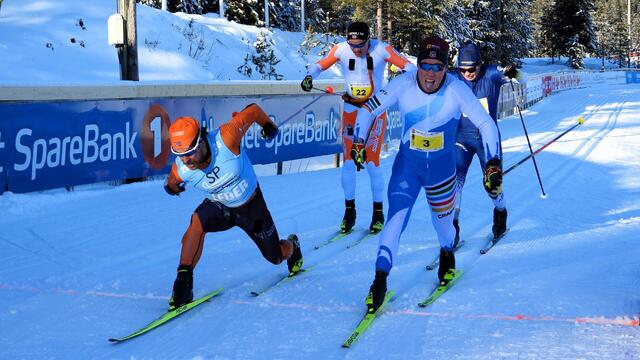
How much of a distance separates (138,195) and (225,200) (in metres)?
4.69

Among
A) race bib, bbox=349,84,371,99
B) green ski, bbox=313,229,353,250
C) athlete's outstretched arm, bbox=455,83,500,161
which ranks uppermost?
race bib, bbox=349,84,371,99

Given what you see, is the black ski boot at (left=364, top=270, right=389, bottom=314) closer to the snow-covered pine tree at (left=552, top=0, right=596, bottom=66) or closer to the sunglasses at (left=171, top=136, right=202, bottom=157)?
the sunglasses at (left=171, top=136, right=202, bottom=157)

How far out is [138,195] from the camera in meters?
9.23

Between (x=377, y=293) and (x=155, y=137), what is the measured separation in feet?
19.4

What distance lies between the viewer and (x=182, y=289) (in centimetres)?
474

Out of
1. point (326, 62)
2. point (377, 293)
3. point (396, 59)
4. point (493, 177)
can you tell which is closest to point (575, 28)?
point (326, 62)

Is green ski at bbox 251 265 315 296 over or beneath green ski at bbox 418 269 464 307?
beneath

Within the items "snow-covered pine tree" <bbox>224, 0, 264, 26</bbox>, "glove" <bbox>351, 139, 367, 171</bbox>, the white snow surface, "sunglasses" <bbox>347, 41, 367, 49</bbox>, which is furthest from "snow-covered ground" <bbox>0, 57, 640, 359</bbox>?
"snow-covered pine tree" <bbox>224, 0, 264, 26</bbox>

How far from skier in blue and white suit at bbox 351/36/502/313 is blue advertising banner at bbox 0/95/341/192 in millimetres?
4891

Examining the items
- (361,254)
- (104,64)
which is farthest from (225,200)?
(104,64)

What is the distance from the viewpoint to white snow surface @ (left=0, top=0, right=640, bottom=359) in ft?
13.4

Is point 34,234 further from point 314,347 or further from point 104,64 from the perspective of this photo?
point 104,64

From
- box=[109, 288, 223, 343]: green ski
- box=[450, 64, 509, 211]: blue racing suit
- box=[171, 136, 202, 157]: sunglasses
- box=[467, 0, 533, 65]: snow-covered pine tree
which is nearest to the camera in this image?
box=[109, 288, 223, 343]: green ski

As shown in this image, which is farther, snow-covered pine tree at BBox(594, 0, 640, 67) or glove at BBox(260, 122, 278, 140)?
snow-covered pine tree at BBox(594, 0, 640, 67)
